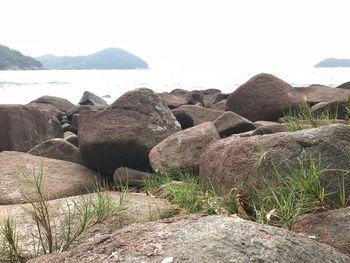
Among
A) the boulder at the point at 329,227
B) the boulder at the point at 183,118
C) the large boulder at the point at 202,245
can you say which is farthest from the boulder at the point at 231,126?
the large boulder at the point at 202,245

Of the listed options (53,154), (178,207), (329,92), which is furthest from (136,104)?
(329,92)

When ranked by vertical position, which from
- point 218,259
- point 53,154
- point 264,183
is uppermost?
point 218,259

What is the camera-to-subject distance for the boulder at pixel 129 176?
604 cm

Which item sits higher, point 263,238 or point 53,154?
point 263,238

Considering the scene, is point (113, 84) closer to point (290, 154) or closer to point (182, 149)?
point (182, 149)

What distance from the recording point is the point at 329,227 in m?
2.71

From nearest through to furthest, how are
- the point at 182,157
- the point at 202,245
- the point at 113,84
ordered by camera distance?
A: the point at 202,245 < the point at 182,157 < the point at 113,84

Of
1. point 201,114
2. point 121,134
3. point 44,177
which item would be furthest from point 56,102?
point 44,177

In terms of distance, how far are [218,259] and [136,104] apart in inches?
208

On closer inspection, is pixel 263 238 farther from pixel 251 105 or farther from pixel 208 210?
pixel 251 105

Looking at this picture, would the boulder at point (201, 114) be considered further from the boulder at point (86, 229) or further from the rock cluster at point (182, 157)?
the boulder at point (86, 229)

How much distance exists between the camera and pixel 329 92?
1269 cm

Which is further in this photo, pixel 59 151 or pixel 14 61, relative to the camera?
pixel 14 61

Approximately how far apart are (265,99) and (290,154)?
6.54 meters
